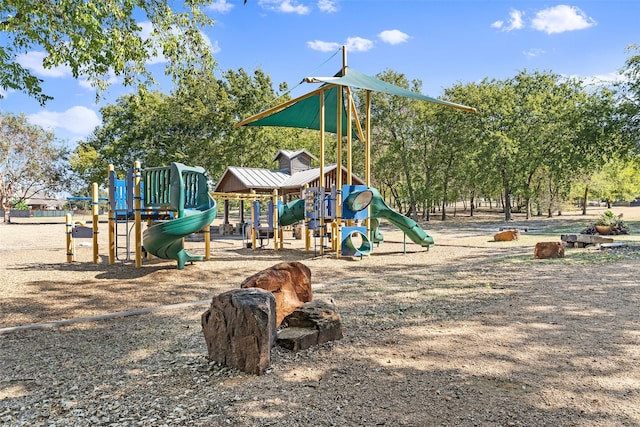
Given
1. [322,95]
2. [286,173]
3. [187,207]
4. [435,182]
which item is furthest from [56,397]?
[435,182]

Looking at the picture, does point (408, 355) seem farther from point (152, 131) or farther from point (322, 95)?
point (152, 131)

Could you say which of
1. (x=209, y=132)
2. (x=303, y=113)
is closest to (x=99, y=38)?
(x=303, y=113)

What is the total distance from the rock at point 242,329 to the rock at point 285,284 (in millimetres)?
1005

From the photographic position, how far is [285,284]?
513 centimetres

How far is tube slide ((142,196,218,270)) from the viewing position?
887 cm

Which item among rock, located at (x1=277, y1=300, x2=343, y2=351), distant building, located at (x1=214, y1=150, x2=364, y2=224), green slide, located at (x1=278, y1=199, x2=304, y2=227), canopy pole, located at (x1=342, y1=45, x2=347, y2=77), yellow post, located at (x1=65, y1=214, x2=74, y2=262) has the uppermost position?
canopy pole, located at (x1=342, y1=45, x2=347, y2=77)

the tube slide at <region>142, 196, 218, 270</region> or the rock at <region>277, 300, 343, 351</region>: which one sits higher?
the tube slide at <region>142, 196, 218, 270</region>

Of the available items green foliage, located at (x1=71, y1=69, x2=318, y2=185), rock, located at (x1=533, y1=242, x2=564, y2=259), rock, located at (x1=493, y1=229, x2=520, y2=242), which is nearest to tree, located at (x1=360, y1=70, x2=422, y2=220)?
green foliage, located at (x1=71, y1=69, x2=318, y2=185)

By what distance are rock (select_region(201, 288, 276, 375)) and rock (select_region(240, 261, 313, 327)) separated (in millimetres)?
1005

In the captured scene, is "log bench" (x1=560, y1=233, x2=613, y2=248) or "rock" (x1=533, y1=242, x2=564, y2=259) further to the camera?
"log bench" (x1=560, y1=233, x2=613, y2=248)

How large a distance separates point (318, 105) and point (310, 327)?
1164 centimetres

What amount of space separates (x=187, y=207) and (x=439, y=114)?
2757 centimetres

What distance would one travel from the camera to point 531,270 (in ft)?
28.6

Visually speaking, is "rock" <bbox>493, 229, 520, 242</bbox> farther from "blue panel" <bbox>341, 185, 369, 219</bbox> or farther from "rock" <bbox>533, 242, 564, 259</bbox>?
"blue panel" <bbox>341, 185, 369, 219</bbox>
